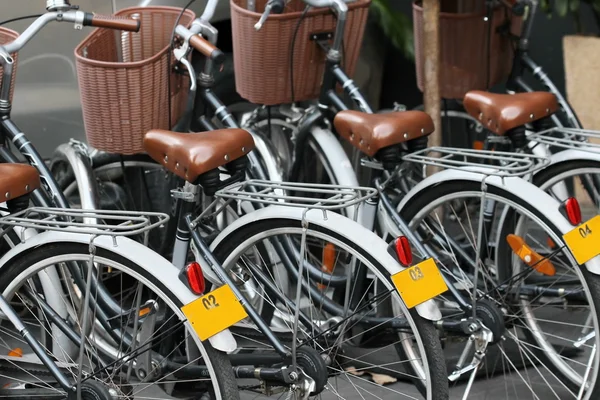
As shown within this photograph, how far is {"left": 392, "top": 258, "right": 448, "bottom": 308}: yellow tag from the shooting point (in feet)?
12.3

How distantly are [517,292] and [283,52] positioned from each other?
4.77 feet

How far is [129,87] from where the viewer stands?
4477 millimetres

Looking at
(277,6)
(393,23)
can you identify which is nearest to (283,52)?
(277,6)

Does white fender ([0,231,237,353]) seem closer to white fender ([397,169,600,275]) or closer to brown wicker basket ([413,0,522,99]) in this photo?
white fender ([397,169,600,275])

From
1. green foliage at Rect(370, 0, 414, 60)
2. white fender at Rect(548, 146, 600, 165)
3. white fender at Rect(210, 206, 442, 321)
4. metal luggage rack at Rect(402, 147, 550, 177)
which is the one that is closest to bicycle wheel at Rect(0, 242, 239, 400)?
white fender at Rect(210, 206, 442, 321)

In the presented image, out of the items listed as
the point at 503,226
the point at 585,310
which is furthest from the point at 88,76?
the point at 585,310

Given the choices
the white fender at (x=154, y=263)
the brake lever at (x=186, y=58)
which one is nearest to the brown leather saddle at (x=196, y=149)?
the white fender at (x=154, y=263)

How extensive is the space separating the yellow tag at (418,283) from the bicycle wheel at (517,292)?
267 mm

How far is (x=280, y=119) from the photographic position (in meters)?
5.41

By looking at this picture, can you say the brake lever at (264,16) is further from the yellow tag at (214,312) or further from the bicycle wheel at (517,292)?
the yellow tag at (214,312)

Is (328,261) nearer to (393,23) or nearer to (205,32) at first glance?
(205,32)

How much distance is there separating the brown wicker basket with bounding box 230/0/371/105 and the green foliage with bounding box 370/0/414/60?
169 centimetres

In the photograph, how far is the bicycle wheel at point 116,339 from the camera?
3574 millimetres

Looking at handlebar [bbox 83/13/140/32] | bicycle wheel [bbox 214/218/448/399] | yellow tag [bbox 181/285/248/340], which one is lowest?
bicycle wheel [bbox 214/218/448/399]
